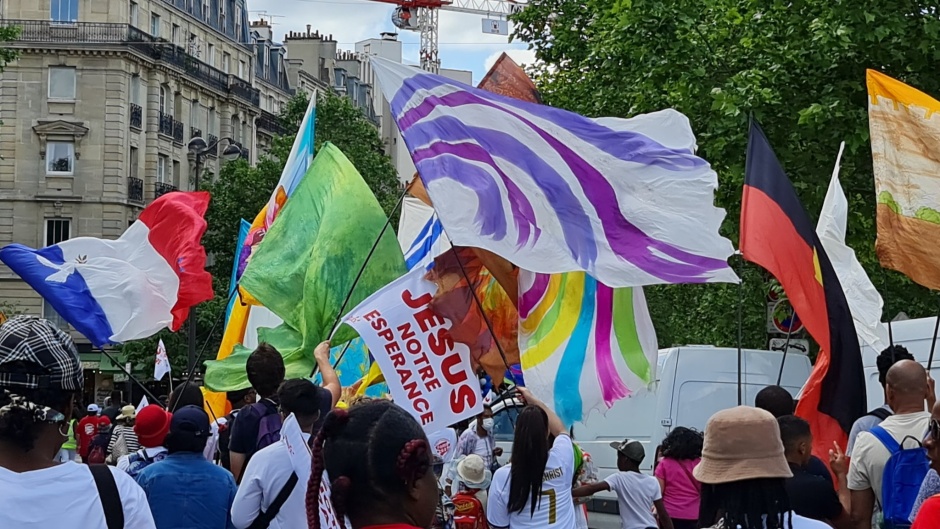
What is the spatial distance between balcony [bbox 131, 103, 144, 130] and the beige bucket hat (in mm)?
52790

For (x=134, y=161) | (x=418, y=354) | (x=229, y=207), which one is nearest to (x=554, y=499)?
(x=418, y=354)

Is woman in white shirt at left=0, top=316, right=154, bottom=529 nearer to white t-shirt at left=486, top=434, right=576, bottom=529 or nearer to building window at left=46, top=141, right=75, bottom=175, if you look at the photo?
white t-shirt at left=486, top=434, right=576, bottom=529

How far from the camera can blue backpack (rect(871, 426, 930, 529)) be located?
601cm

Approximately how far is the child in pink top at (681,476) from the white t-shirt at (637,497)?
0.78 metres

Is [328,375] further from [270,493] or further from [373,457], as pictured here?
[373,457]

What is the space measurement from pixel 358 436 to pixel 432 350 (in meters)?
5.38

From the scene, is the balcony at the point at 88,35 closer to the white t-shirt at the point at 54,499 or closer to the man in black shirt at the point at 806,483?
the man in black shirt at the point at 806,483

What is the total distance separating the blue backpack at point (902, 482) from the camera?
6012mm

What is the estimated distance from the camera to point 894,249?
8.92 m

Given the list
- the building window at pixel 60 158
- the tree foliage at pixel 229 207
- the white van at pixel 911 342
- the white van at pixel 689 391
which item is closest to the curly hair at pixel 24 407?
the white van at pixel 911 342

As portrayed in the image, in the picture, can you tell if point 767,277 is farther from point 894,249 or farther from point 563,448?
point 563,448

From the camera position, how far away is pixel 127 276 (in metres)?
12.2

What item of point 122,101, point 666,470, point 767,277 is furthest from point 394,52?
point 666,470

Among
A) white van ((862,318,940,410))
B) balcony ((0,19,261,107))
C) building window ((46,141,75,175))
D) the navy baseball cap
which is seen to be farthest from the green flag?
building window ((46,141,75,175))
